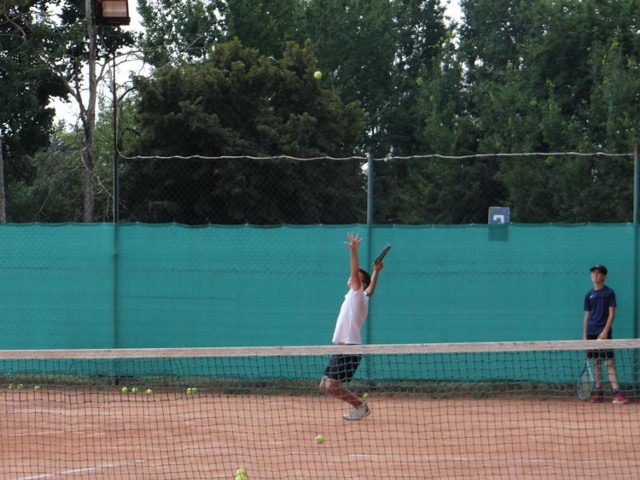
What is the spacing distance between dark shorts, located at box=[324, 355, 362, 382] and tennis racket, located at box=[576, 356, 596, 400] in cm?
253

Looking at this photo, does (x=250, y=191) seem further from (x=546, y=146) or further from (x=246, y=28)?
(x=246, y=28)

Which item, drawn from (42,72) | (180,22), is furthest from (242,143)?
(180,22)

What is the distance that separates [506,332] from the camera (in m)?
12.3

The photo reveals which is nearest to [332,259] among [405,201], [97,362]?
[97,362]

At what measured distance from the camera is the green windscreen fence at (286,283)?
1223 cm

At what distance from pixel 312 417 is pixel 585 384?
2.78m

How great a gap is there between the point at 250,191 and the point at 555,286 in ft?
37.6

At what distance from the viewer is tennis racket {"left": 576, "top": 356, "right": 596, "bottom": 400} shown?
38.3 feet

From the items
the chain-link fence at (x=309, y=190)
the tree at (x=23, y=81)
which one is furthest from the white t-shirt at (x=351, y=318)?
the tree at (x=23, y=81)

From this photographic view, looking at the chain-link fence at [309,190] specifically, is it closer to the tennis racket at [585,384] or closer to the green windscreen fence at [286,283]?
the green windscreen fence at [286,283]

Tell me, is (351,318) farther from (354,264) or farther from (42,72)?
(42,72)

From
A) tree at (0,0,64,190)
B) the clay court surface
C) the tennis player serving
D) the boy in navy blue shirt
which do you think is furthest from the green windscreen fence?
tree at (0,0,64,190)

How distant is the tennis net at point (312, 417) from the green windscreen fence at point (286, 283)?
1.02ft

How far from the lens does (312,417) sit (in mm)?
10742
